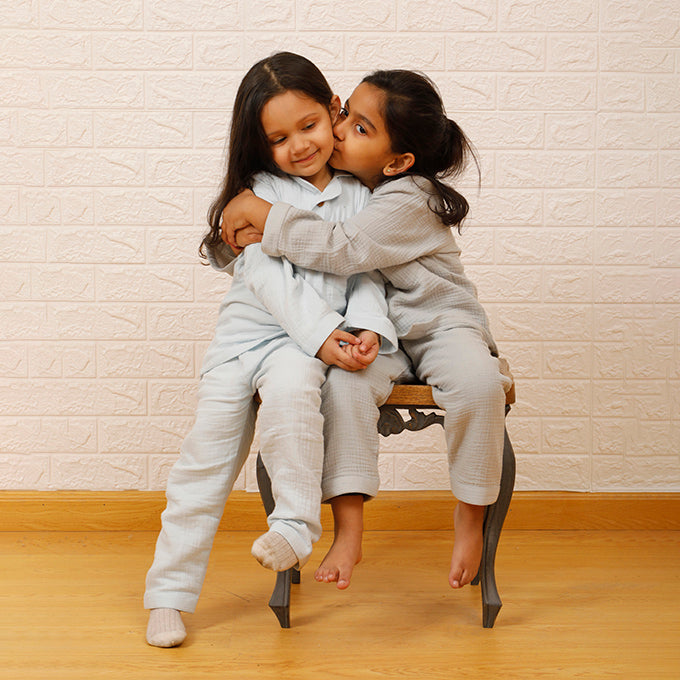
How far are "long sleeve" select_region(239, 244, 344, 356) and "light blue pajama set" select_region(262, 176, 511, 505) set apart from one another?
35 millimetres

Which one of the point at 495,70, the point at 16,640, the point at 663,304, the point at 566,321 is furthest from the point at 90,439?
the point at 663,304

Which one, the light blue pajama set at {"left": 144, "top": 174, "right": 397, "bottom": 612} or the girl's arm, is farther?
the girl's arm

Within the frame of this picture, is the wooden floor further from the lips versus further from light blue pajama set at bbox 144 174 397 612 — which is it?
the lips

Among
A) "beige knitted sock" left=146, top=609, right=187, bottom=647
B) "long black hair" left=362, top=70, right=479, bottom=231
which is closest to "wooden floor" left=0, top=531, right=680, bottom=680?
"beige knitted sock" left=146, top=609, right=187, bottom=647

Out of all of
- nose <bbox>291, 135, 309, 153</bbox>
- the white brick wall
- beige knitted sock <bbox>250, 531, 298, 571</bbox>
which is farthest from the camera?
the white brick wall

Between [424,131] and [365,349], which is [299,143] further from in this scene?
[365,349]

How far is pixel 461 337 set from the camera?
156 cm

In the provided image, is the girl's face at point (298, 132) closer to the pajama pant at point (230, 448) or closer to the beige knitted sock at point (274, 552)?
the pajama pant at point (230, 448)

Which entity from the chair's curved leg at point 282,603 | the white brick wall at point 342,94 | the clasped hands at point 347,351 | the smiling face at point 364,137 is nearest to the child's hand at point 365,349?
the clasped hands at point 347,351

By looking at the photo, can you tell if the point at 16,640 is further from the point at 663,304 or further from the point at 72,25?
the point at 663,304

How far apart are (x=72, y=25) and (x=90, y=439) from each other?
3.55ft

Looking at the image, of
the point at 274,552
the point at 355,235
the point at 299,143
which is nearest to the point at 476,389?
the point at 355,235

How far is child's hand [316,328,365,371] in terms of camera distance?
1464 mm

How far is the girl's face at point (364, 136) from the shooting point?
1.57 metres
